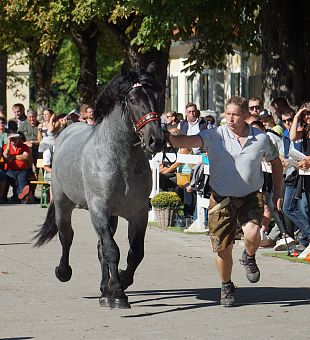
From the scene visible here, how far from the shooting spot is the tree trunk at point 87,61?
3972cm

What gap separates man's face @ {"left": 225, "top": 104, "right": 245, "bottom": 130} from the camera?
10508 mm

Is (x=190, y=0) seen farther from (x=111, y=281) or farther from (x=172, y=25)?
(x=111, y=281)

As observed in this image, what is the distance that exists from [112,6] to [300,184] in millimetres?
13386

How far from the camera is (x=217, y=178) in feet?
34.8

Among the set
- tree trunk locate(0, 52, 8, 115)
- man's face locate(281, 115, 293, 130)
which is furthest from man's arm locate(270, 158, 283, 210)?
tree trunk locate(0, 52, 8, 115)

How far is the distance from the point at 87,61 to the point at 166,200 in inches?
865

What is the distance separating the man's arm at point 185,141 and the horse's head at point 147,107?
0.21 m

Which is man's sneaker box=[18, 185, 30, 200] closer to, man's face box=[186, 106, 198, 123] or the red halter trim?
man's face box=[186, 106, 198, 123]

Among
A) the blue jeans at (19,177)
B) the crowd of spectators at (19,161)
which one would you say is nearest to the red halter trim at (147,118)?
the crowd of spectators at (19,161)

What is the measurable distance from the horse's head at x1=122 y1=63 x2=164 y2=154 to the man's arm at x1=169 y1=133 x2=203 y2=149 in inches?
8.4

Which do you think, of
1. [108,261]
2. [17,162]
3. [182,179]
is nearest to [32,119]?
[17,162]

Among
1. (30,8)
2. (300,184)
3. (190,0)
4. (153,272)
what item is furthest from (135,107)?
(30,8)

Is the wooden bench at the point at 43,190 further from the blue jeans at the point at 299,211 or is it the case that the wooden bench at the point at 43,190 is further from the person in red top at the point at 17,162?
the blue jeans at the point at 299,211

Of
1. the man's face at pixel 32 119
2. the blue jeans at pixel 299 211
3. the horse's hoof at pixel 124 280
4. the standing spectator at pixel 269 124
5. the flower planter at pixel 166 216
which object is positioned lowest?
the flower planter at pixel 166 216
